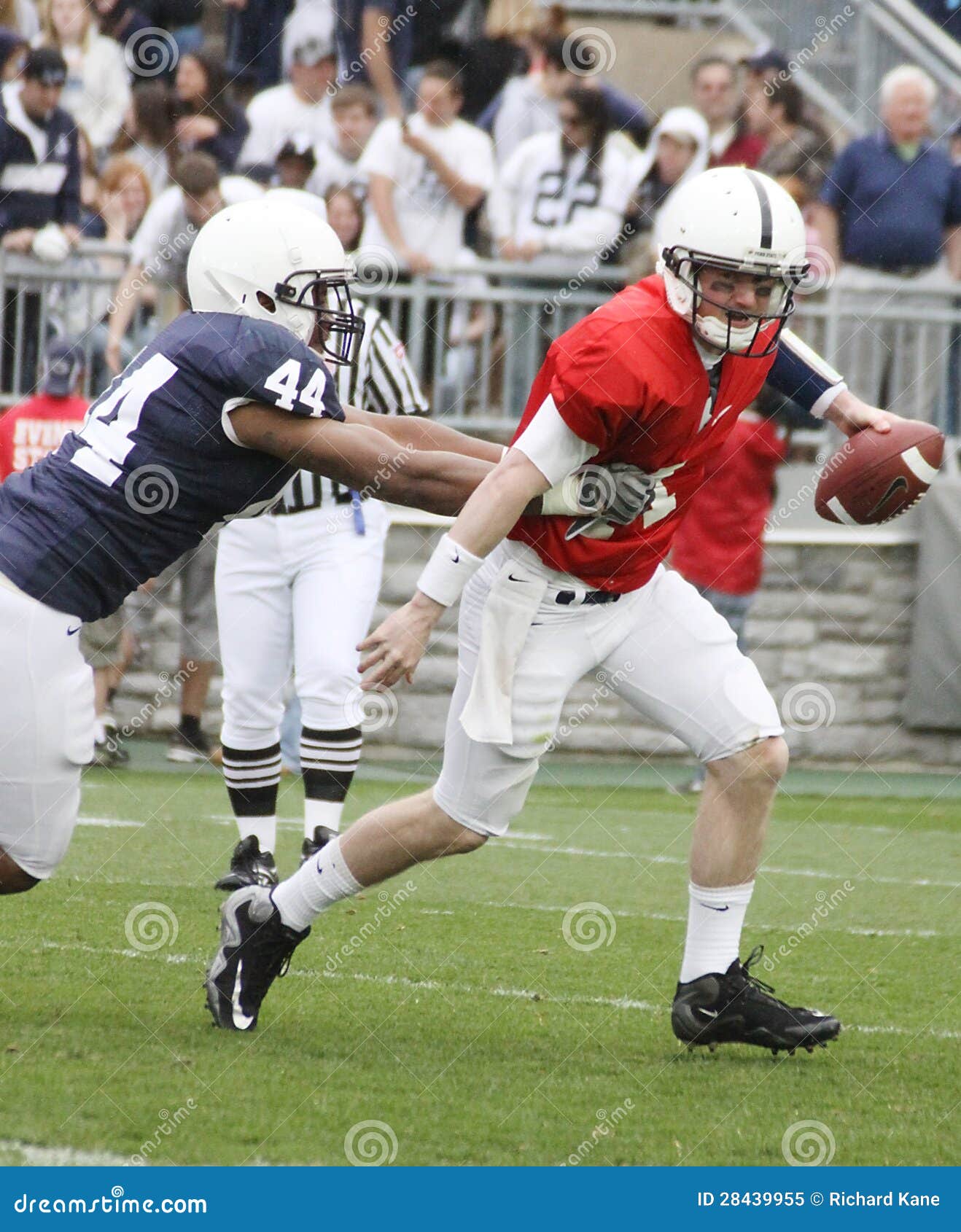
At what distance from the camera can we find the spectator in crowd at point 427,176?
10336 mm

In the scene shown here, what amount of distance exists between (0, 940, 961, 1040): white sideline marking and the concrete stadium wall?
5.30 m

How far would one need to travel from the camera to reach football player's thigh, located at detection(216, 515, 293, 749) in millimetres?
6133

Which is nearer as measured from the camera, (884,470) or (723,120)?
(884,470)

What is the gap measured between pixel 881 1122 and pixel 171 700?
23.9 feet

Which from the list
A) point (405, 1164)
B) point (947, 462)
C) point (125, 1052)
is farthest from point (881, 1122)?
point (947, 462)

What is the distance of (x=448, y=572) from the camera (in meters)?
3.82

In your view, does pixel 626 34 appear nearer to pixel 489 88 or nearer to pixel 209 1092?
pixel 489 88

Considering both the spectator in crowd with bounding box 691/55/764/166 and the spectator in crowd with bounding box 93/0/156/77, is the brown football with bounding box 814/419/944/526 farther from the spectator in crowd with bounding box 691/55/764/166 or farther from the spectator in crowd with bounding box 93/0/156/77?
the spectator in crowd with bounding box 93/0/156/77

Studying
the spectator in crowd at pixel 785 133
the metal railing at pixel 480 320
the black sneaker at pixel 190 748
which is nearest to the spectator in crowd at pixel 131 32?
the metal railing at pixel 480 320

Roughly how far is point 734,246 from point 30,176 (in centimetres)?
742

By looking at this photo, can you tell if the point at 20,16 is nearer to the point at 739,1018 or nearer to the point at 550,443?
the point at 550,443

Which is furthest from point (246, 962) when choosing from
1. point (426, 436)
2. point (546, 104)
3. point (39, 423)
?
point (546, 104)

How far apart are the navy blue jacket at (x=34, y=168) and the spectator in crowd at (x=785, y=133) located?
391 centimetres

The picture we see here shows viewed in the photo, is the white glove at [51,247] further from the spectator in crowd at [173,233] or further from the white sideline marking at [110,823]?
Answer: the white sideline marking at [110,823]
